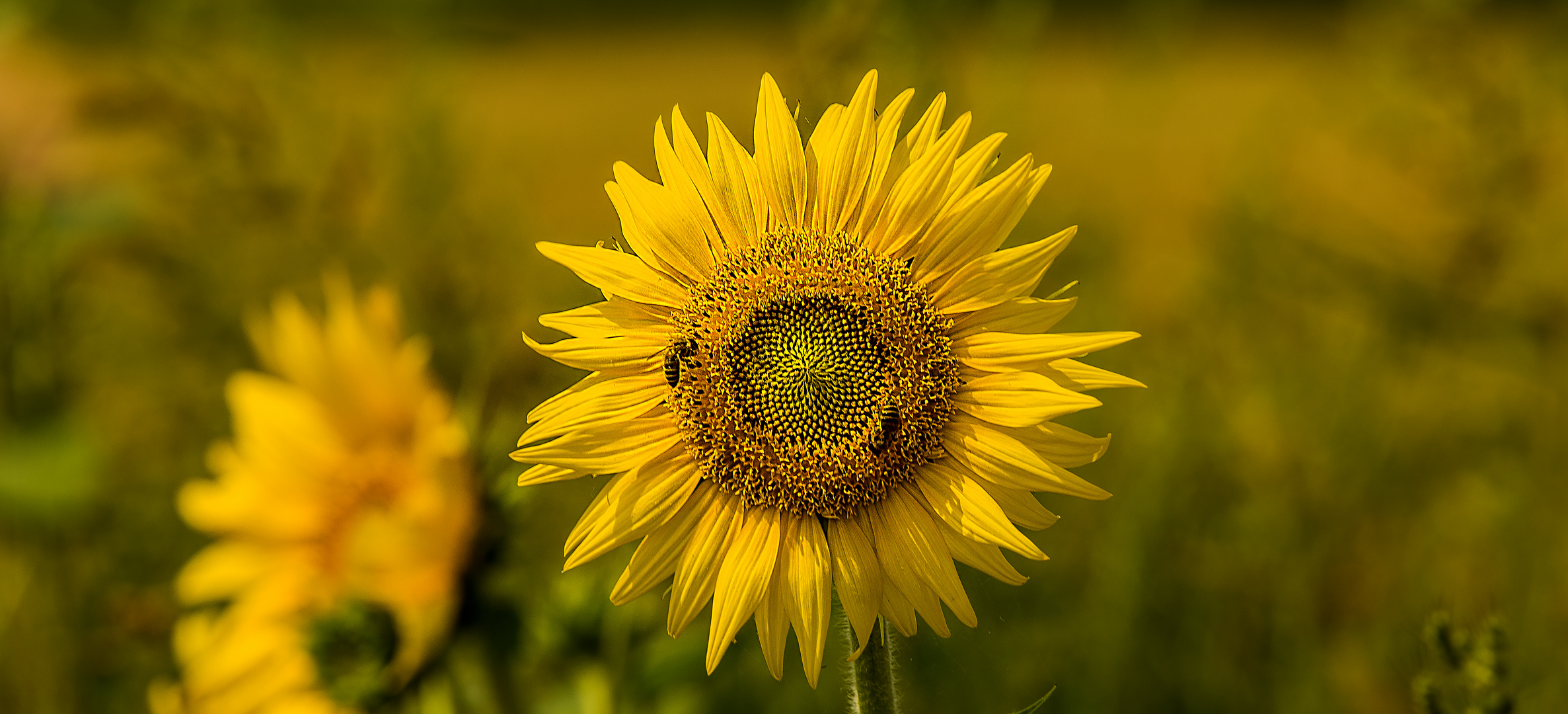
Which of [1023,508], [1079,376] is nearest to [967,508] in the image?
[1023,508]

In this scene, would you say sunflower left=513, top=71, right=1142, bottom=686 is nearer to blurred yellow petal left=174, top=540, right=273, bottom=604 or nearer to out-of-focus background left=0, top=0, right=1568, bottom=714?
out-of-focus background left=0, top=0, right=1568, bottom=714

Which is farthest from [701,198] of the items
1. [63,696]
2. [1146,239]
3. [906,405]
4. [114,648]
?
[1146,239]

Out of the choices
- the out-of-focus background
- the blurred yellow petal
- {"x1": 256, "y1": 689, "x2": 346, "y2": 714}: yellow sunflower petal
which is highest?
the out-of-focus background

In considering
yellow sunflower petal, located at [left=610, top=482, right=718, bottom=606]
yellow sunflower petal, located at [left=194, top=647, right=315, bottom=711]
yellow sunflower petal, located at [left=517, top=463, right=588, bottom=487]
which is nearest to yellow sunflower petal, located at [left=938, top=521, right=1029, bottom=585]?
yellow sunflower petal, located at [left=610, top=482, right=718, bottom=606]

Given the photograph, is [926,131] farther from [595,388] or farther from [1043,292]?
[1043,292]

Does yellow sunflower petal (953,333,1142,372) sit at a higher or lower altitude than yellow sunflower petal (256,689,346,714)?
higher
